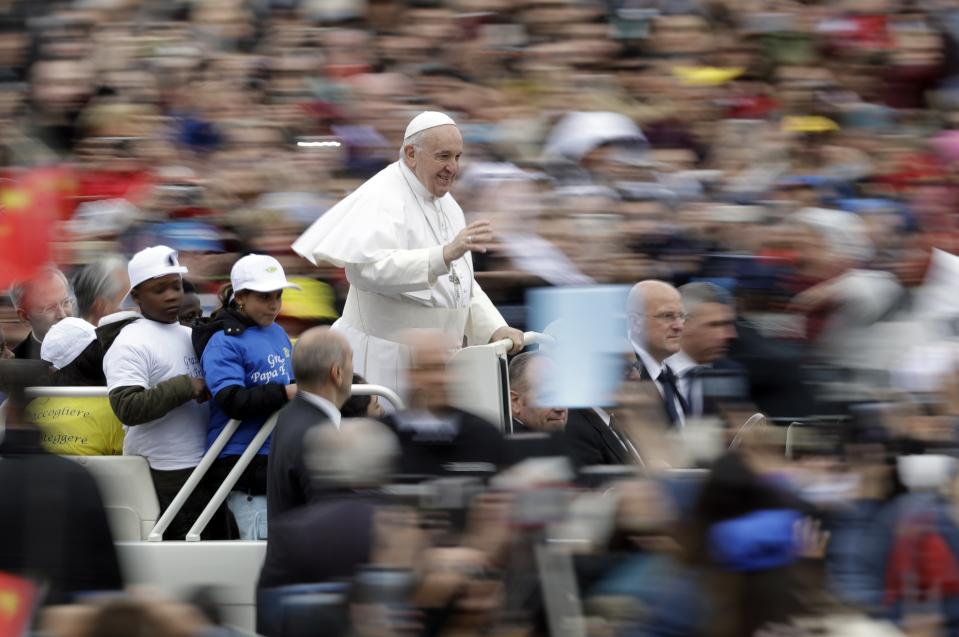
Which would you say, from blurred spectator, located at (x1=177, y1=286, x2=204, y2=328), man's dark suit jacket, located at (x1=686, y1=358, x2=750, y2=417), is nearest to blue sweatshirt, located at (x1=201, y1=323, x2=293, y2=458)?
blurred spectator, located at (x1=177, y1=286, x2=204, y2=328)

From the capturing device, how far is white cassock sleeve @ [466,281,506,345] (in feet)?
21.6

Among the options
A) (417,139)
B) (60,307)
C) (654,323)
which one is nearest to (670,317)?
(654,323)

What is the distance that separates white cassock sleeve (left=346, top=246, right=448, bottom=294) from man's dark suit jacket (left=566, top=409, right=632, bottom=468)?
3.52 feet

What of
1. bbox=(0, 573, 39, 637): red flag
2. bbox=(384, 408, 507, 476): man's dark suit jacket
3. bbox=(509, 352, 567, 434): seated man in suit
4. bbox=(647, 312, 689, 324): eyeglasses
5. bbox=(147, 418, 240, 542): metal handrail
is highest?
bbox=(384, 408, 507, 476): man's dark suit jacket

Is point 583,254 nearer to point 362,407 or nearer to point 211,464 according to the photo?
point 362,407

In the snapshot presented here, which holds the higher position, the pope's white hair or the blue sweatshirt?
the pope's white hair

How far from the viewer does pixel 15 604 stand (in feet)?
13.2

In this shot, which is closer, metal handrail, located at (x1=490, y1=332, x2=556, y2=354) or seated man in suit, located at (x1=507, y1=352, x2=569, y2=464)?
seated man in suit, located at (x1=507, y1=352, x2=569, y2=464)

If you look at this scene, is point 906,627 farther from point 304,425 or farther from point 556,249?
point 556,249

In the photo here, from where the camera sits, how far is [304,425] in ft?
17.1

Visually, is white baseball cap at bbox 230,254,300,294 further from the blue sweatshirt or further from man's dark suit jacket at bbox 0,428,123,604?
man's dark suit jacket at bbox 0,428,123,604

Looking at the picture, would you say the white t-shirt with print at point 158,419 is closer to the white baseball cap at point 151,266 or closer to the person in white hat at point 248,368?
the person in white hat at point 248,368

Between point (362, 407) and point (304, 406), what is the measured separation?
660 millimetres

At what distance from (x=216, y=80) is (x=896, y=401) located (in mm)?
4382
